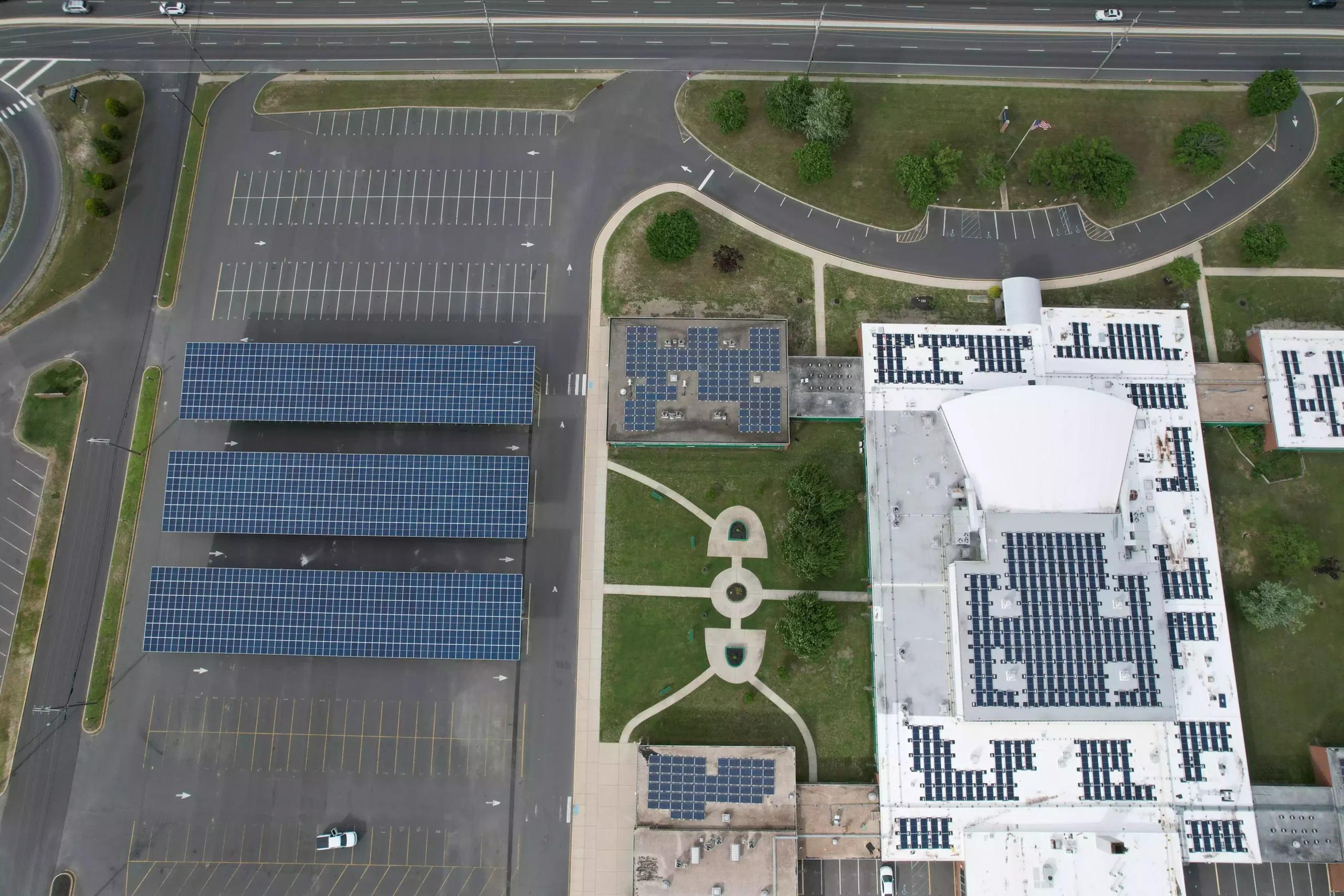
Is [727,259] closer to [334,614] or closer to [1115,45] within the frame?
[334,614]

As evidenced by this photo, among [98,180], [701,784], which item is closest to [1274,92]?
[701,784]

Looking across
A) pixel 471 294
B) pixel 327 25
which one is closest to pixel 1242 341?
pixel 471 294

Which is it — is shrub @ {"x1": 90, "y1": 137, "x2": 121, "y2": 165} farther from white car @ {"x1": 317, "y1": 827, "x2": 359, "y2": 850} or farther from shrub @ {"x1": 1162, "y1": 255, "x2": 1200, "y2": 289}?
shrub @ {"x1": 1162, "y1": 255, "x2": 1200, "y2": 289}

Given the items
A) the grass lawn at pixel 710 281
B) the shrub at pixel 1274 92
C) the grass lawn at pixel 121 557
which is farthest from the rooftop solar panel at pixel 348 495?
the shrub at pixel 1274 92

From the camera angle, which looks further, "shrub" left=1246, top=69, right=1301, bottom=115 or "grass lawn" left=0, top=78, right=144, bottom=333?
"grass lawn" left=0, top=78, right=144, bottom=333

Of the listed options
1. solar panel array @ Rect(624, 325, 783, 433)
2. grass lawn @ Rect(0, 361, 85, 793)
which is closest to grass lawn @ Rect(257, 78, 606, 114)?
solar panel array @ Rect(624, 325, 783, 433)

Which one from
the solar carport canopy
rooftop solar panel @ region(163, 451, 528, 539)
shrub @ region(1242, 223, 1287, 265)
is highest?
shrub @ region(1242, 223, 1287, 265)
